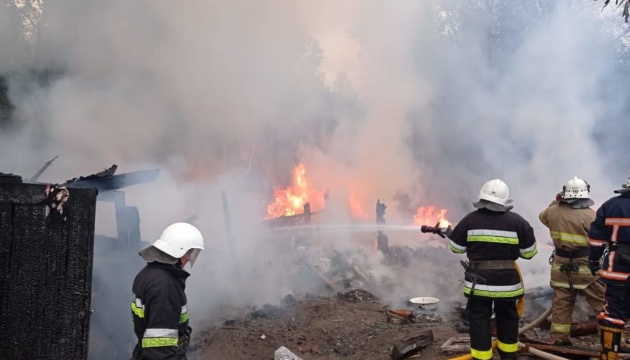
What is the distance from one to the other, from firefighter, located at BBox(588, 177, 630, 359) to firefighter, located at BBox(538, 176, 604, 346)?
86cm

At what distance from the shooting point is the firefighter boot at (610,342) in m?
4.16

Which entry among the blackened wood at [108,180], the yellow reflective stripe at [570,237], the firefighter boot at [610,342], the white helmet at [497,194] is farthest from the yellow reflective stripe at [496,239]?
the blackened wood at [108,180]

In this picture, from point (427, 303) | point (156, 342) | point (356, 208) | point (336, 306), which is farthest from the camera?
point (356, 208)

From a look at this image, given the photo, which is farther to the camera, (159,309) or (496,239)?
(496,239)

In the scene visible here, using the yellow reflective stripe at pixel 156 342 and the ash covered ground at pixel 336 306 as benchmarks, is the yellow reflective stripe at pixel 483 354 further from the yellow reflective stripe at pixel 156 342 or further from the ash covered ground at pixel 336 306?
the yellow reflective stripe at pixel 156 342

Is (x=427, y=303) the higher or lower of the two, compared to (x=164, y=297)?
lower

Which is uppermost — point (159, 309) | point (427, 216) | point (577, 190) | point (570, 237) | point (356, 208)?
point (577, 190)

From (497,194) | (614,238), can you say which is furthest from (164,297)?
(614,238)

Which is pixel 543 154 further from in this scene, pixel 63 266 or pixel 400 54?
pixel 63 266

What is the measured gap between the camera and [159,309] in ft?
8.71

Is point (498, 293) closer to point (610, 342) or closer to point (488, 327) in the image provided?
point (488, 327)

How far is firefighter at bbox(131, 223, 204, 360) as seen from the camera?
262 cm

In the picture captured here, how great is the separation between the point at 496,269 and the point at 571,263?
1636 millimetres

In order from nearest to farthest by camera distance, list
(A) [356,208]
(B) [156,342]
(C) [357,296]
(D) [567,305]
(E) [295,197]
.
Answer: (B) [156,342]
(D) [567,305]
(C) [357,296]
(E) [295,197]
(A) [356,208]
